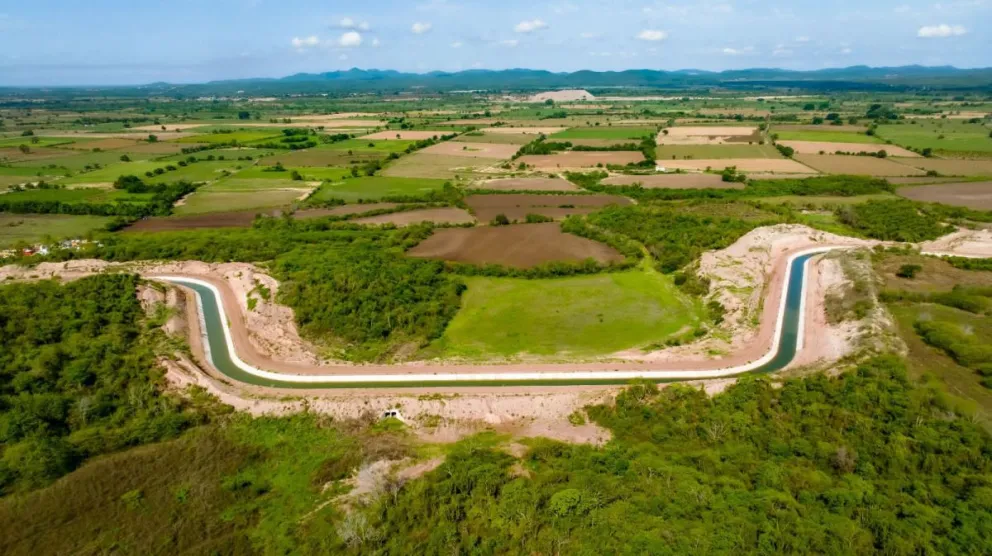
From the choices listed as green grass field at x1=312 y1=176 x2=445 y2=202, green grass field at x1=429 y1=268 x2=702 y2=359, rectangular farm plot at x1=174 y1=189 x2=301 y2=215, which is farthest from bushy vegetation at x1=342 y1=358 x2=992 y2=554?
rectangular farm plot at x1=174 y1=189 x2=301 y2=215

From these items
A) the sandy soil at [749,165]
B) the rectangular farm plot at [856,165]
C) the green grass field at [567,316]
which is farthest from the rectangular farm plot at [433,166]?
the rectangular farm plot at [856,165]

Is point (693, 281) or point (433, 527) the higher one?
point (693, 281)

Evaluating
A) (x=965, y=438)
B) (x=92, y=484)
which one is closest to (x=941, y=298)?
(x=965, y=438)

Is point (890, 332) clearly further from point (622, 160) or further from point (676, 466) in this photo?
point (622, 160)

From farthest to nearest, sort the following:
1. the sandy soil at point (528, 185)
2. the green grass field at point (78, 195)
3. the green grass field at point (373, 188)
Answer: the sandy soil at point (528, 185), the green grass field at point (373, 188), the green grass field at point (78, 195)

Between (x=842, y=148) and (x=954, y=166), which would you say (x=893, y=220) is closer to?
(x=954, y=166)

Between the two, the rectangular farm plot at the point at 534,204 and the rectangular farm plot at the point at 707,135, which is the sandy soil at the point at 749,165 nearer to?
the rectangular farm plot at the point at 707,135
